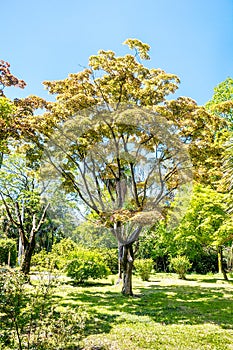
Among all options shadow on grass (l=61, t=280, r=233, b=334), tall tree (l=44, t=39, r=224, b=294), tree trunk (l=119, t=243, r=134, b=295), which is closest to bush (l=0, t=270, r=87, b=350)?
shadow on grass (l=61, t=280, r=233, b=334)

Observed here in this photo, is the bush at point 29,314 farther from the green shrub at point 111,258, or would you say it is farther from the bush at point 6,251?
the green shrub at point 111,258

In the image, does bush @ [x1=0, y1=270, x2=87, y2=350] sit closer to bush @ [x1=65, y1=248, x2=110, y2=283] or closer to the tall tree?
the tall tree

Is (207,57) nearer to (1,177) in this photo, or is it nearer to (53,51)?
(53,51)

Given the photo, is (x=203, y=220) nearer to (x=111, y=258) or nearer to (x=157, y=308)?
(x=111, y=258)

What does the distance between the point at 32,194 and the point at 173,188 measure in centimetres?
637

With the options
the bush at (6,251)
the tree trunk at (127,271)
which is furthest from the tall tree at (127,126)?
the bush at (6,251)

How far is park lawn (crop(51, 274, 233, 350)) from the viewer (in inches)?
213

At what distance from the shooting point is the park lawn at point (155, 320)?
542cm

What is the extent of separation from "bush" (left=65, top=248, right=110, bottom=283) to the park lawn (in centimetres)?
192

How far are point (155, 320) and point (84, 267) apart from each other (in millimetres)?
6906

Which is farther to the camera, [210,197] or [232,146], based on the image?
[210,197]

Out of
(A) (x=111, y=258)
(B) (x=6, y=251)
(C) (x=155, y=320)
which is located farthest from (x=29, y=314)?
(A) (x=111, y=258)

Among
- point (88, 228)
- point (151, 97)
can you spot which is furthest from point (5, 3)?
point (88, 228)

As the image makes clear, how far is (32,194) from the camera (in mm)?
13586
